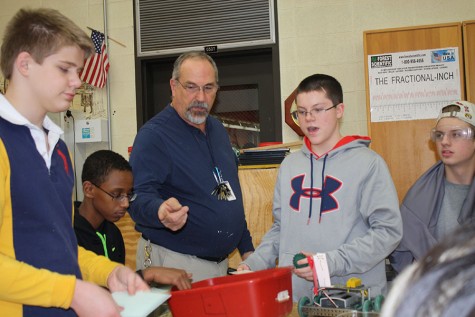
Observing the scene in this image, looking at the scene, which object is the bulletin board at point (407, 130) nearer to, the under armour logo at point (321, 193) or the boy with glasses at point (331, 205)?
the boy with glasses at point (331, 205)

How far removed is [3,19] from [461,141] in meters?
4.86

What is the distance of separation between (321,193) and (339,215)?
13cm

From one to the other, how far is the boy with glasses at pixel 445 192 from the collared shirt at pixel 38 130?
197 cm

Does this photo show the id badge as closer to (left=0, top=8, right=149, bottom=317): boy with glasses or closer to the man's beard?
the man's beard

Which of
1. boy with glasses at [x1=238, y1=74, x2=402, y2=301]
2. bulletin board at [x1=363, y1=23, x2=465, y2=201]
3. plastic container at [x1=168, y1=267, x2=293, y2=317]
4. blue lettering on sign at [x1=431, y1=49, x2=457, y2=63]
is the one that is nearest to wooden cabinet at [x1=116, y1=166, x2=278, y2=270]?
bulletin board at [x1=363, y1=23, x2=465, y2=201]

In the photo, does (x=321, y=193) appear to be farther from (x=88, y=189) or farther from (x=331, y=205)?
(x=88, y=189)

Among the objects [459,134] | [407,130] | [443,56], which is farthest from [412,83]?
[459,134]

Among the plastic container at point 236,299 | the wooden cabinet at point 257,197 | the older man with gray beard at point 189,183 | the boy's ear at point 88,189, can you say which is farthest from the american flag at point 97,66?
the plastic container at point 236,299

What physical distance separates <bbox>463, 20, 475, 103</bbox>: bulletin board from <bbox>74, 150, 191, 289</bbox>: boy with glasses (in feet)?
9.46

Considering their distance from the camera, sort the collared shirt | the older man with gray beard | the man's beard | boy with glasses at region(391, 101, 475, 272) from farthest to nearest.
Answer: boy with glasses at region(391, 101, 475, 272)
the man's beard
the older man with gray beard
the collared shirt

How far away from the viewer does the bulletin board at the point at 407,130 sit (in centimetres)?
409

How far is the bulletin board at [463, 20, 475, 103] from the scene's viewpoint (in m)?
4.05

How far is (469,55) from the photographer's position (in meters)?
4.05

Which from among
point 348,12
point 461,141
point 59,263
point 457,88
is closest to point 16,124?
Answer: point 59,263
